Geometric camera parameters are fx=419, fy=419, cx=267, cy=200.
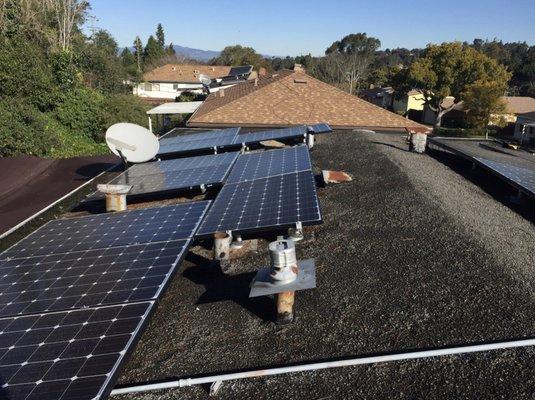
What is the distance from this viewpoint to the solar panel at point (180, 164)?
1530 cm

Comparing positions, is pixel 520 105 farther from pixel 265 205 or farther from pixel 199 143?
pixel 265 205

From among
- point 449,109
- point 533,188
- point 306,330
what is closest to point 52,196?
point 306,330

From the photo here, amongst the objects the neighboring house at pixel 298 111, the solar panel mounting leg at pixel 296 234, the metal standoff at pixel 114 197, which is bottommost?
the solar panel mounting leg at pixel 296 234

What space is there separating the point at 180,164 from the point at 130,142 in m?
1.99

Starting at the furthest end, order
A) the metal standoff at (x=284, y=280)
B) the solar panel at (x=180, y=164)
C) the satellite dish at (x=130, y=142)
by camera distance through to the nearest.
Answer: the solar panel at (x=180, y=164), the satellite dish at (x=130, y=142), the metal standoff at (x=284, y=280)

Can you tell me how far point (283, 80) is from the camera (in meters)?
37.2

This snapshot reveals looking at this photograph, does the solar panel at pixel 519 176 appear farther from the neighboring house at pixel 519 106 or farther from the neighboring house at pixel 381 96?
the neighboring house at pixel 381 96

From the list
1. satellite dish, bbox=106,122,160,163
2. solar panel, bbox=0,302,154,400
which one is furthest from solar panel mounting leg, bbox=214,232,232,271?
satellite dish, bbox=106,122,160,163

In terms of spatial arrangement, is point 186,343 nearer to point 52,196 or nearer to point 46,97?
point 52,196

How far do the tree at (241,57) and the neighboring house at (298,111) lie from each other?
91745 mm

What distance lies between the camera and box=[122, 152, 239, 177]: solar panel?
15.3 metres

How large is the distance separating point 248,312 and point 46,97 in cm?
3940

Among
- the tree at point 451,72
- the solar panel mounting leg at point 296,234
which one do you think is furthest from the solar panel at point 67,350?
the tree at point 451,72

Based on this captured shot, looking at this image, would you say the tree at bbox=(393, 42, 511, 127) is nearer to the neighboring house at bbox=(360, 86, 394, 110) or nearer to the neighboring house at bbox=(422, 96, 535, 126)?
the neighboring house at bbox=(422, 96, 535, 126)
